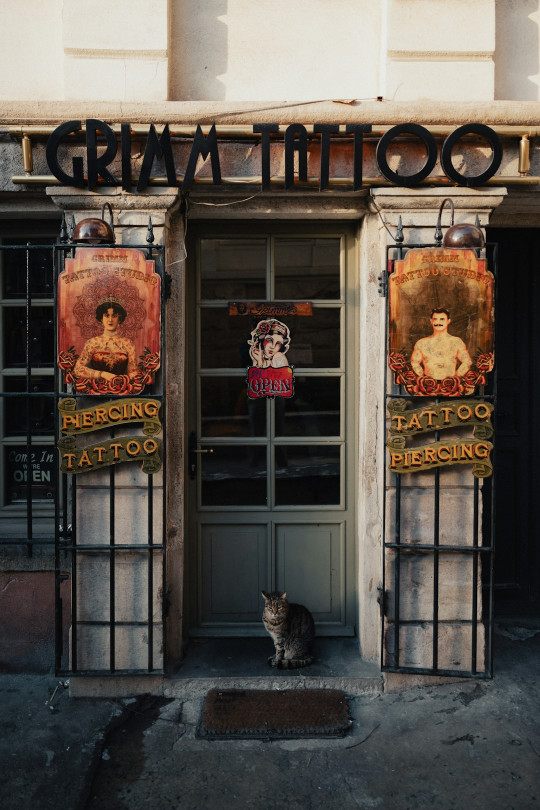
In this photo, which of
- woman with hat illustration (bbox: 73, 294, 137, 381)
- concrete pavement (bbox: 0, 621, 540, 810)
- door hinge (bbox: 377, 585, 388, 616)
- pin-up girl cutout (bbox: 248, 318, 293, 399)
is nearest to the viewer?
concrete pavement (bbox: 0, 621, 540, 810)

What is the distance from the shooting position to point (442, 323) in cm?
413

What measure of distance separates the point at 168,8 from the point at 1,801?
4.73 metres

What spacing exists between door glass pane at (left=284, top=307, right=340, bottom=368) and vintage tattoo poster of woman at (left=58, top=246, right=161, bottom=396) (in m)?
1.11

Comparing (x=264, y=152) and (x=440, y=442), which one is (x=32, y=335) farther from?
(x=440, y=442)

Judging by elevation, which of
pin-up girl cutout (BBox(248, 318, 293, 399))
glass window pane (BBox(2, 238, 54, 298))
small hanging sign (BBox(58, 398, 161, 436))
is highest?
glass window pane (BBox(2, 238, 54, 298))

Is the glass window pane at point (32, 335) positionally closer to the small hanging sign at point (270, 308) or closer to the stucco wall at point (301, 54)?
the small hanging sign at point (270, 308)

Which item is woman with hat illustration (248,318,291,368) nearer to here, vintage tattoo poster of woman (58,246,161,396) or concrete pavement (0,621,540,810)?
vintage tattoo poster of woman (58,246,161,396)

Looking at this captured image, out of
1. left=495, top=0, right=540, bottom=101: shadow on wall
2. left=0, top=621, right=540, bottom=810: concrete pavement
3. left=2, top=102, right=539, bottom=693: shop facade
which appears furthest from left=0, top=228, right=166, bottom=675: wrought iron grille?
left=495, top=0, right=540, bottom=101: shadow on wall

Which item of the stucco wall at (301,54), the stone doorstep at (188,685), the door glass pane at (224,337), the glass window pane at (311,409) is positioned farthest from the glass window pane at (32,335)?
the stone doorstep at (188,685)

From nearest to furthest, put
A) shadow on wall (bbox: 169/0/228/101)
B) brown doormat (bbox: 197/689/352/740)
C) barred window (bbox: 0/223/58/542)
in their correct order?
1. brown doormat (bbox: 197/689/352/740)
2. shadow on wall (bbox: 169/0/228/101)
3. barred window (bbox: 0/223/58/542)

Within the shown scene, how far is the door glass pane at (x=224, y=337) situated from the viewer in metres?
4.79

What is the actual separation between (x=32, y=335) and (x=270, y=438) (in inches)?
73.7

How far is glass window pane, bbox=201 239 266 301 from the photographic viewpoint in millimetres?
4762

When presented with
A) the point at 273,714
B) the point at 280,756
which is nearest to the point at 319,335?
the point at 273,714
